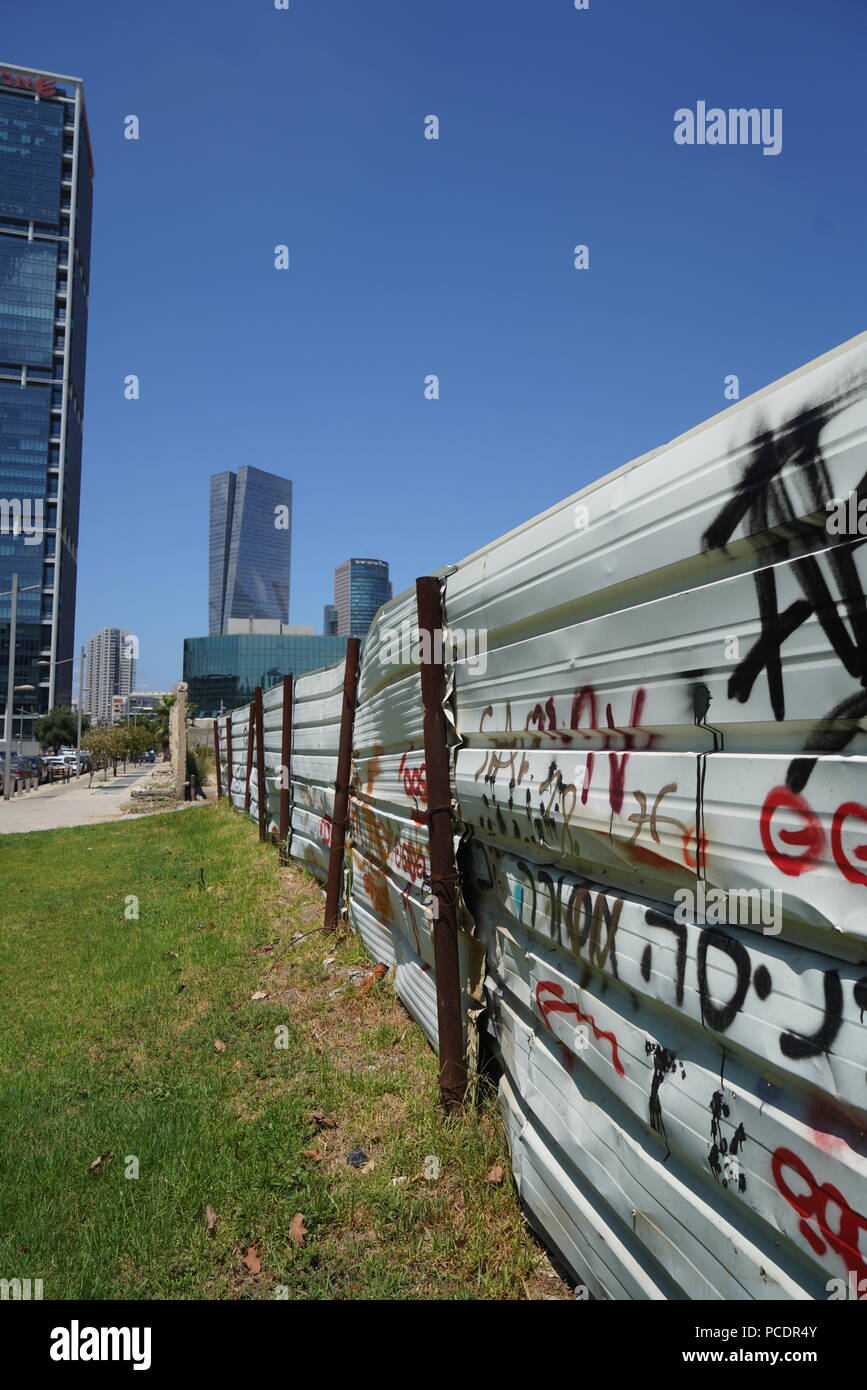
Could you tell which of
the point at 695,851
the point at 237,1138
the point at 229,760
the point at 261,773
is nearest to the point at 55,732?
the point at 229,760

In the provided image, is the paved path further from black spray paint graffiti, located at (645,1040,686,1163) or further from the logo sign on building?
the logo sign on building

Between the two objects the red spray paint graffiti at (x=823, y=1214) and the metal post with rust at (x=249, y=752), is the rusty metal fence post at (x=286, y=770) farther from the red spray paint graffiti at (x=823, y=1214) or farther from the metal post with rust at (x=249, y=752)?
the red spray paint graffiti at (x=823, y=1214)

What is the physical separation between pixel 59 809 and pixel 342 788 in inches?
742

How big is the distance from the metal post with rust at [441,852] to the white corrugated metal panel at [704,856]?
27.1 inches

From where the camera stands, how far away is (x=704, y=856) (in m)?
1.67

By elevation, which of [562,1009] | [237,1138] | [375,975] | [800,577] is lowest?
[237,1138]

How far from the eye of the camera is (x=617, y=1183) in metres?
2.09

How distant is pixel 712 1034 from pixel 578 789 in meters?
0.77

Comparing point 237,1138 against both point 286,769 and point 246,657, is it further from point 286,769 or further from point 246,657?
point 246,657

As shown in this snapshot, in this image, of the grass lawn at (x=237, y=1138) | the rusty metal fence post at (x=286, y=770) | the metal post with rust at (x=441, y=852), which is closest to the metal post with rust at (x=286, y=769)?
the rusty metal fence post at (x=286, y=770)

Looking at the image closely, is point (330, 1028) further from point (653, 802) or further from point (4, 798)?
point (4, 798)

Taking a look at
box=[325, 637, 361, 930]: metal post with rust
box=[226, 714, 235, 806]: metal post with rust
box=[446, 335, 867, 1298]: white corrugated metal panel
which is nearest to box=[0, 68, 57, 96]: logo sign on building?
box=[226, 714, 235, 806]: metal post with rust
